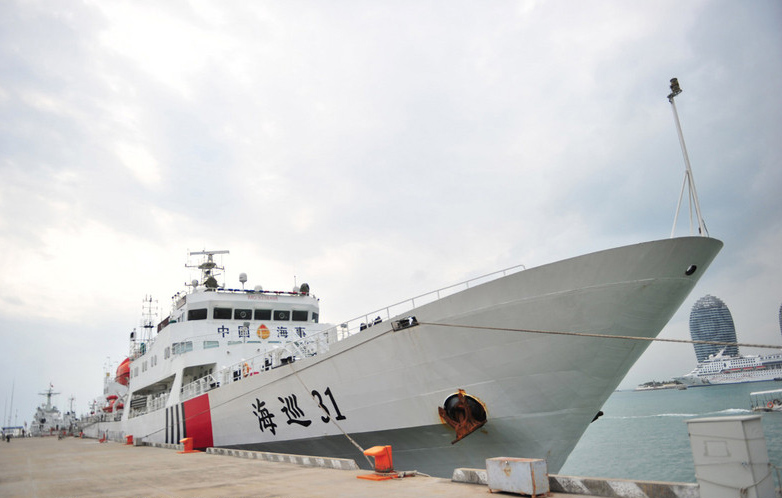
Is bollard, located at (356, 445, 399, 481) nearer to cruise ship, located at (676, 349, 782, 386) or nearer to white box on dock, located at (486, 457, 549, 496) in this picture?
white box on dock, located at (486, 457, 549, 496)

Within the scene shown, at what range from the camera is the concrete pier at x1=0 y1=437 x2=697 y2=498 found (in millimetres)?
5723

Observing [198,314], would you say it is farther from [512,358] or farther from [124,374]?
[124,374]

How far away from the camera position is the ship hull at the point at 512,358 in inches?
272

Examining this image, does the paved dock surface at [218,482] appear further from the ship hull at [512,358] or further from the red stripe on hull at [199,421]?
the red stripe on hull at [199,421]

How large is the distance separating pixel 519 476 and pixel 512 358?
8.51 ft

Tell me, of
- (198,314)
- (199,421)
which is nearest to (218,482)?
(199,421)

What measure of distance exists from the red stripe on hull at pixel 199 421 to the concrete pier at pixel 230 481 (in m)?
1.81

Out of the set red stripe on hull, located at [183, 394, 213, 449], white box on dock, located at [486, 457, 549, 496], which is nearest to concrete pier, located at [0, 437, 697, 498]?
white box on dock, located at [486, 457, 549, 496]

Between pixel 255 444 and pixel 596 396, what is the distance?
8130 mm

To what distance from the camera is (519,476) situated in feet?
16.1

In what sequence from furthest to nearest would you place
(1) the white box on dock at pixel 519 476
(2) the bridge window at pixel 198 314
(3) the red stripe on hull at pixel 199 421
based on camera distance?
(2) the bridge window at pixel 198 314, (3) the red stripe on hull at pixel 199 421, (1) the white box on dock at pixel 519 476

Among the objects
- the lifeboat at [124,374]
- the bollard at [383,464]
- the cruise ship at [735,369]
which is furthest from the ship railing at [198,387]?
the cruise ship at [735,369]

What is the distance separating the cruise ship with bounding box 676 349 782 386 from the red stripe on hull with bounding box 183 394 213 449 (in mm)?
78539

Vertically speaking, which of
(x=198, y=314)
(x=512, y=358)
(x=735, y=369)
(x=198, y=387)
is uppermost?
(x=198, y=314)
